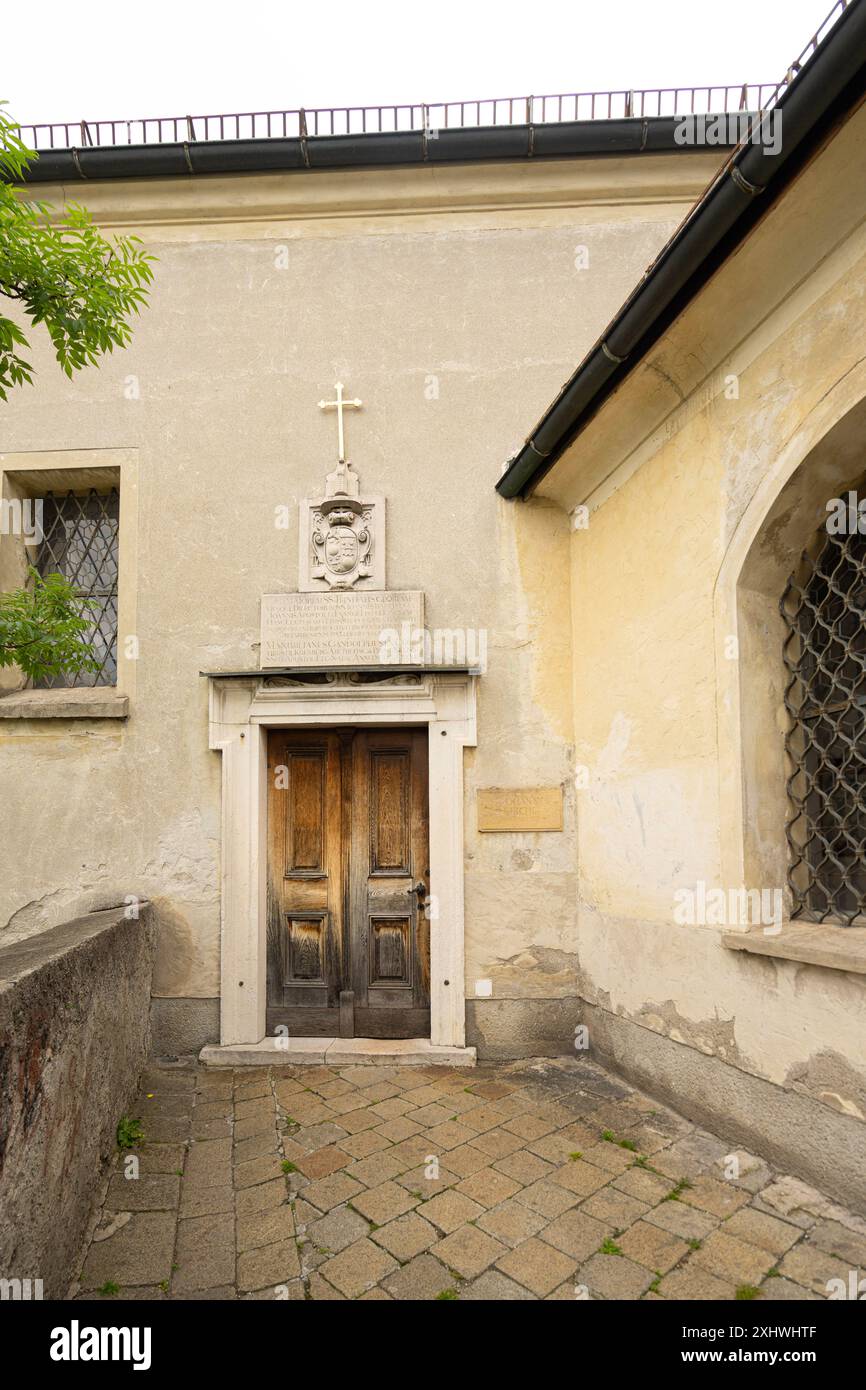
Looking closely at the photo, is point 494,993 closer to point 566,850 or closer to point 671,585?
point 566,850

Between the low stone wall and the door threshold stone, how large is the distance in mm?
767

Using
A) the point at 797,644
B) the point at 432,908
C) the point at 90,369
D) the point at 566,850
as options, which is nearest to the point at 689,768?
the point at 797,644

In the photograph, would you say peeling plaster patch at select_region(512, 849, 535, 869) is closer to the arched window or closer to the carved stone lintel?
the carved stone lintel

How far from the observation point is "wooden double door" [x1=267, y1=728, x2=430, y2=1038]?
184 inches

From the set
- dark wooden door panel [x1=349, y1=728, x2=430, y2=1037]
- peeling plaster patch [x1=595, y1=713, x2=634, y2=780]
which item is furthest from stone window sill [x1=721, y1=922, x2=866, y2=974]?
dark wooden door panel [x1=349, y1=728, x2=430, y2=1037]

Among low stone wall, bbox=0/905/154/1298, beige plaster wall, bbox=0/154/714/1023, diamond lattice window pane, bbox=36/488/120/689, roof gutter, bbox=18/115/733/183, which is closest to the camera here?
low stone wall, bbox=0/905/154/1298

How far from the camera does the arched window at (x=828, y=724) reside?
2.95 metres

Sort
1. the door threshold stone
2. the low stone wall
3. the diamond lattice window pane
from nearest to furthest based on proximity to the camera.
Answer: the low stone wall, the door threshold stone, the diamond lattice window pane

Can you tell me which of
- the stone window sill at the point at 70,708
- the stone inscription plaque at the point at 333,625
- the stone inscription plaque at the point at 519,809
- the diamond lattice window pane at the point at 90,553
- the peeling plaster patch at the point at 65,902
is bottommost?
the peeling plaster patch at the point at 65,902

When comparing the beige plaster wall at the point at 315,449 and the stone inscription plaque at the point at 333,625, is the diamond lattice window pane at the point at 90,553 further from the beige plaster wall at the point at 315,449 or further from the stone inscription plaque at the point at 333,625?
the stone inscription plaque at the point at 333,625

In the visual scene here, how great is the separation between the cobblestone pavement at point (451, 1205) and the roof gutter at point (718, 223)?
3747 millimetres

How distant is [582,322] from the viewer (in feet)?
15.9

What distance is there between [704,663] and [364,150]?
434cm

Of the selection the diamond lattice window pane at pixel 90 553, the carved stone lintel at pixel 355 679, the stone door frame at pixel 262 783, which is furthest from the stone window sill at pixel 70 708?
the carved stone lintel at pixel 355 679
